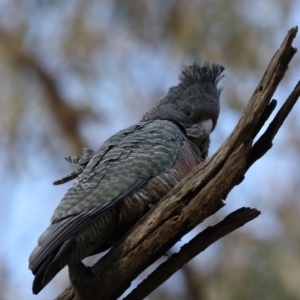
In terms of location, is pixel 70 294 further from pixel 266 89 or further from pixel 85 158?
pixel 266 89

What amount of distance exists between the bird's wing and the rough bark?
244mm

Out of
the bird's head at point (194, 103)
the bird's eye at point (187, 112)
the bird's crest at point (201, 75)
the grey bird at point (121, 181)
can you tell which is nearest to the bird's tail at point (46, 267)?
the grey bird at point (121, 181)

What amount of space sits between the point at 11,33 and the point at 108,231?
18.7ft

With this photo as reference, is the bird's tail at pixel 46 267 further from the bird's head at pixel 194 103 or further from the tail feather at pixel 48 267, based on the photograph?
the bird's head at pixel 194 103

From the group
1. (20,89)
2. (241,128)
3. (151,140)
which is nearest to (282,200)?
(20,89)

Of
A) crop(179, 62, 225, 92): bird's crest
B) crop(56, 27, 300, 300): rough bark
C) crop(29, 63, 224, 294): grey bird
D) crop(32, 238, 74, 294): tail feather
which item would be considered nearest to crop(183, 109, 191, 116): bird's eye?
crop(29, 63, 224, 294): grey bird

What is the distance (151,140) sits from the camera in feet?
12.3

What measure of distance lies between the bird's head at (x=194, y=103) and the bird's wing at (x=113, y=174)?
240 millimetres

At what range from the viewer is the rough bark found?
3.02m

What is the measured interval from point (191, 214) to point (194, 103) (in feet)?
4.56

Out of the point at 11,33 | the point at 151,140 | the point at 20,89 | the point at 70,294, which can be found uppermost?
the point at 11,33

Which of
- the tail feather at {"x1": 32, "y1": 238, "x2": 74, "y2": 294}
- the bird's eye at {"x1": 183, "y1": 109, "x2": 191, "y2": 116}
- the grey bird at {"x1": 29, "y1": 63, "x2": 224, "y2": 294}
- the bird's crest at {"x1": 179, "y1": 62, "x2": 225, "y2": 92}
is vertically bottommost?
the tail feather at {"x1": 32, "y1": 238, "x2": 74, "y2": 294}

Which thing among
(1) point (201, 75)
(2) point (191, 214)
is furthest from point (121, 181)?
(1) point (201, 75)

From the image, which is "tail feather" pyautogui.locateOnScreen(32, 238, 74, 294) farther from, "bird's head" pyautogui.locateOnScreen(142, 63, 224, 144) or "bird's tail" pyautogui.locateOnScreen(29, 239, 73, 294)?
"bird's head" pyautogui.locateOnScreen(142, 63, 224, 144)
